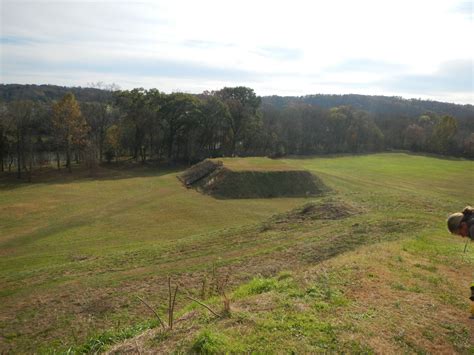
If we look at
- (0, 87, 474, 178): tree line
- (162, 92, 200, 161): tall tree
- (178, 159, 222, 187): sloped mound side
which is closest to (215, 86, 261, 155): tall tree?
(0, 87, 474, 178): tree line

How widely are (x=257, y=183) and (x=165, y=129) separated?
88.7ft

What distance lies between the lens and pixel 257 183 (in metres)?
39.4

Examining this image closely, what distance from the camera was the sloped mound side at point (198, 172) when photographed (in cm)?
4347

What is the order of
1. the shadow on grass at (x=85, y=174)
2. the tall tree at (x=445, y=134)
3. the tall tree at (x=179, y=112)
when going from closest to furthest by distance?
1. the shadow on grass at (x=85, y=174)
2. the tall tree at (x=179, y=112)
3. the tall tree at (x=445, y=134)

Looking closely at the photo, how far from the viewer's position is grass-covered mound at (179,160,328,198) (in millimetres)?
38000

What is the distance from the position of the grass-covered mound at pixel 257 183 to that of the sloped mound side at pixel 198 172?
0.14 metres

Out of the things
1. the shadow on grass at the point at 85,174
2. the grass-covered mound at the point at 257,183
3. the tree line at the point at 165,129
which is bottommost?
the shadow on grass at the point at 85,174

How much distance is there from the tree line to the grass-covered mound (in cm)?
1928

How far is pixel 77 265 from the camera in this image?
1681 centimetres

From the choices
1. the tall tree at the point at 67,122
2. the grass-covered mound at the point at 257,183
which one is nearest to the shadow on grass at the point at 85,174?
the tall tree at the point at 67,122

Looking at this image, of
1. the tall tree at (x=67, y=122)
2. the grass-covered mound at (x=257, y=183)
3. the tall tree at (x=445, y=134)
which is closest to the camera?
the grass-covered mound at (x=257, y=183)

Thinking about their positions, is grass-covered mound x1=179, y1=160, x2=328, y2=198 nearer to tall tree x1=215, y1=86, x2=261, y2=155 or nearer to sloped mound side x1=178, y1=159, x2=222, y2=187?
sloped mound side x1=178, y1=159, x2=222, y2=187

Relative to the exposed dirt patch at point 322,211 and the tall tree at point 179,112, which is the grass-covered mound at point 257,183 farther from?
the tall tree at point 179,112

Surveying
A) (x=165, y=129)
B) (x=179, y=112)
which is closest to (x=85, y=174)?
(x=165, y=129)
